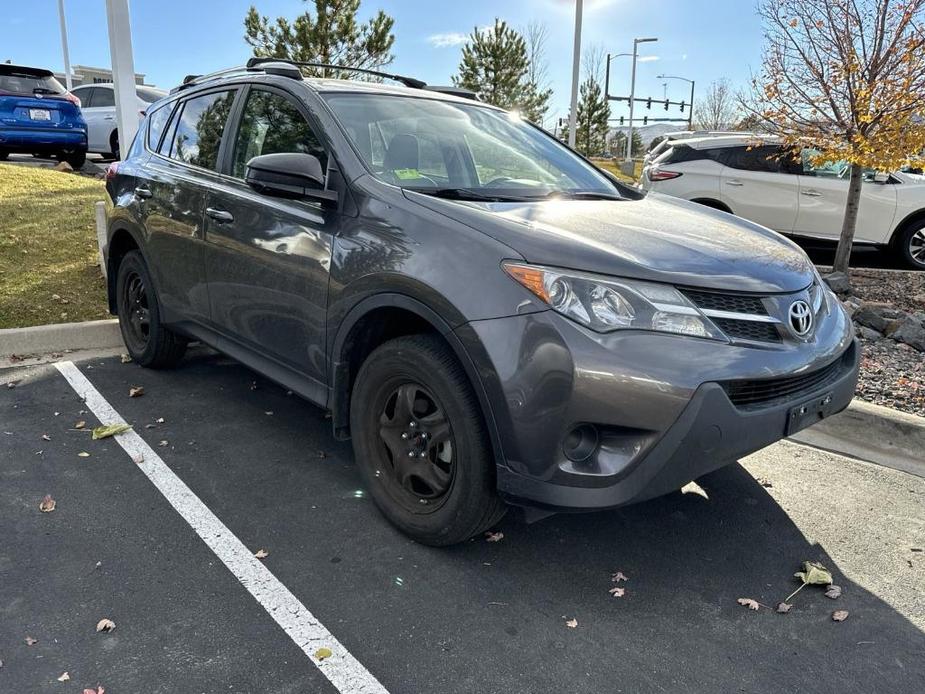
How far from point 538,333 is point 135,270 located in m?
3.38

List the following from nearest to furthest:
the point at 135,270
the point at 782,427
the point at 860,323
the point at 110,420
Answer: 1. the point at 782,427
2. the point at 110,420
3. the point at 135,270
4. the point at 860,323

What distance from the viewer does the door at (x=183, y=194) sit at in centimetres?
→ 392

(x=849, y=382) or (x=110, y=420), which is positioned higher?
(x=849, y=382)

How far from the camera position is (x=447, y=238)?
8.48ft

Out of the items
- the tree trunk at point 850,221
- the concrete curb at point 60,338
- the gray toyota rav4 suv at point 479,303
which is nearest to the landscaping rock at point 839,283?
the tree trunk at point 850,221

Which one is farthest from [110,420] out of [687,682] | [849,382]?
[849,382]

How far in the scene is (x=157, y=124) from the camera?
473 centimetres

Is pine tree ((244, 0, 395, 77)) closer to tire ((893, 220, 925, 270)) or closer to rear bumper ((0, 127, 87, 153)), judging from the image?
rear bumper ((0, 127, 87, 153))

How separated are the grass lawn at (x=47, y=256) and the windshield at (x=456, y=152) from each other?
11.4ft

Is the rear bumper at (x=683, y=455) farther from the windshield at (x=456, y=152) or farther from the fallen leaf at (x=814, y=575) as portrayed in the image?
the windshield at (x=456, y=152)

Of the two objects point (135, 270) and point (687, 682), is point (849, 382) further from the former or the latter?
point (135, 270)

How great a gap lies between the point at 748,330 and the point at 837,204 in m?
7.82

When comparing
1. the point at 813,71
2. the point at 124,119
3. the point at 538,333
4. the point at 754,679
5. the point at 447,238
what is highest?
the point at 813,71

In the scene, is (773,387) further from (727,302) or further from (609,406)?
(609,406)
